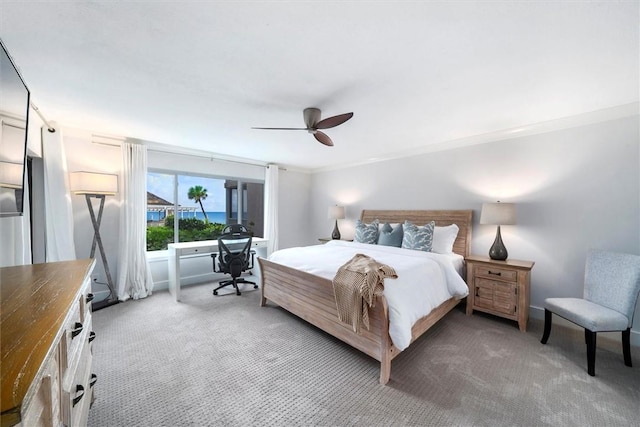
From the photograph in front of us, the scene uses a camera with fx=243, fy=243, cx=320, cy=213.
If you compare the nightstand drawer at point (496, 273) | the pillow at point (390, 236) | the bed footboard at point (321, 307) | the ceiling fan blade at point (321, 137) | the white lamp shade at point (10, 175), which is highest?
the ceiling fan blade at point (321, 137)

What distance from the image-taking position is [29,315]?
85cm

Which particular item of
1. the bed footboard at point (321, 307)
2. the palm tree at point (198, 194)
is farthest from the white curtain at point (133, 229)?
the bed footboard at point (321, 307)

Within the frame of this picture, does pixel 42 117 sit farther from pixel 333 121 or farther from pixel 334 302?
pixel 334 302

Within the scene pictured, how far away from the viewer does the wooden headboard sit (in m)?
3.43

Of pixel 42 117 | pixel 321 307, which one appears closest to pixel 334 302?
pixel 321 307

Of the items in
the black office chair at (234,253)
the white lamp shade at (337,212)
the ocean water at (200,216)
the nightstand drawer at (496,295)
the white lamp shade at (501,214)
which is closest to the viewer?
the nightstand drawer at (496,295)

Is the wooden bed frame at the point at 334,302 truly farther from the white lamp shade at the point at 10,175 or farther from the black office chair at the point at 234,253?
the white lamp shade at the point at 10,175

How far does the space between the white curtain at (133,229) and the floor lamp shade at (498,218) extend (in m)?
4.77

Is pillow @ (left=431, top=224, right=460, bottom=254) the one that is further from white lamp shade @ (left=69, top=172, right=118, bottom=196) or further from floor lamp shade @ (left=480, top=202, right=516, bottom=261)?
white lamp shade @ (left=69, top=172, right=118, bottom=196)

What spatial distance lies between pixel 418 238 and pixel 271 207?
3.08 metres

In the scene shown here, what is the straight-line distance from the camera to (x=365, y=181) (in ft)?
16.1

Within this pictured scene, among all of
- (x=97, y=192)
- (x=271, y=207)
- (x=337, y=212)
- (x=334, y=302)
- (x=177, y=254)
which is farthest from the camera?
(x=271, y=207)

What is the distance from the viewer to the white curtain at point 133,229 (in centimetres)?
352

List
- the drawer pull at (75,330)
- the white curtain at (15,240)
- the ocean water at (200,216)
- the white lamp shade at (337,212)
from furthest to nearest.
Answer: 1. the white lamp shade at (337,212)
2. the ocean water at (200,216)
3. the white curtain at (15,240)
4. the drawer pull at (75,330)
